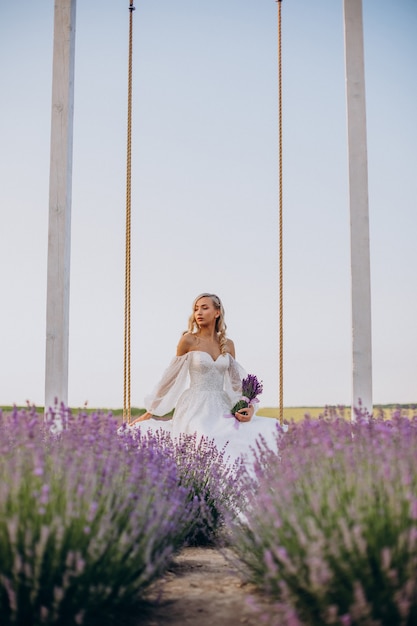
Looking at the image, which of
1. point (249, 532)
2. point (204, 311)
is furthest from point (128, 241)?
point (249, 532)

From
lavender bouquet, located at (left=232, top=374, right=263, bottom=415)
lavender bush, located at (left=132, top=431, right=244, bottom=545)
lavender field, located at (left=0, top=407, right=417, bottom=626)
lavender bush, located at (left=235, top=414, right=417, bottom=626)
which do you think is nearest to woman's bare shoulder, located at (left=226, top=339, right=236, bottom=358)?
lavender bouquet, located at (left=232, top=374, right=263, bottom=415)

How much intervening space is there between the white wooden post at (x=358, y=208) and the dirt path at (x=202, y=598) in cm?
139

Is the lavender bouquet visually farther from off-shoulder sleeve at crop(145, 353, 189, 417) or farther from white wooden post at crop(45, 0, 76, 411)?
white wooden post at crop(45, 0, 76, 411)

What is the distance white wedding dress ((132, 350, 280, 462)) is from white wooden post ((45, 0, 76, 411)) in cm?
77

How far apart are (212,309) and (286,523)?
A: 2667mm

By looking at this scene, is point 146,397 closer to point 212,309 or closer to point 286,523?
point 212,309

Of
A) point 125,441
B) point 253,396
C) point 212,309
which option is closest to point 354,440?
point 125,441

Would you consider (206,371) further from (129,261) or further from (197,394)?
(129,261)

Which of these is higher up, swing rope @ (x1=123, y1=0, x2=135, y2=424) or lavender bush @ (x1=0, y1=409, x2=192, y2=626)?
swing rope @ (x1=123, y1=0, x2=135, y2=424)

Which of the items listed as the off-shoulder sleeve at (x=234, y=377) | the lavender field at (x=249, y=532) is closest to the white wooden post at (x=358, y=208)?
the off-shoulder sleeve at (x=234, y=377)

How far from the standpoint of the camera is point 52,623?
1.72 m

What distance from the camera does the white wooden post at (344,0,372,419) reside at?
11.9 ft

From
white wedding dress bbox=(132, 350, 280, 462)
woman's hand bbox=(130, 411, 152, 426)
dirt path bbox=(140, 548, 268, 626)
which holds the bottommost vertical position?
dirt path bbox=(140, 548, 268, 626)

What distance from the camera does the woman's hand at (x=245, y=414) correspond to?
4098 millimetres
